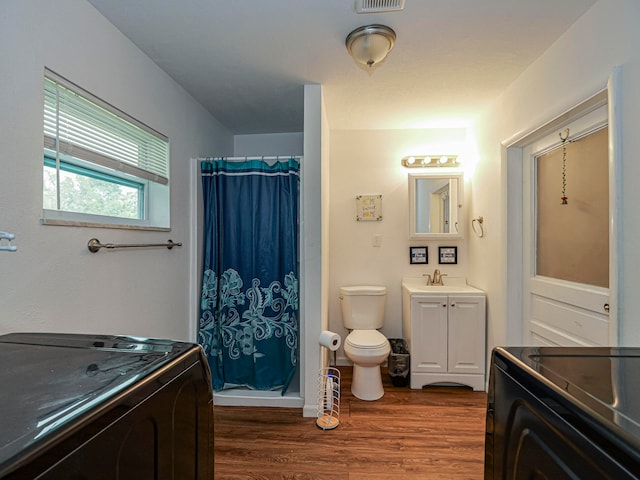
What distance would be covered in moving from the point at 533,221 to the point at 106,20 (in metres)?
2.70

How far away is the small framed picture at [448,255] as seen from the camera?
3.06m

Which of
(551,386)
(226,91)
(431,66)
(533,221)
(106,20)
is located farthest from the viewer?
(226,91)

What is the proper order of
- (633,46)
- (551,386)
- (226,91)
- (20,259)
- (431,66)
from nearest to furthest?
(551,386) → (20,259) → (633,46) → (431,66) → (226,91)

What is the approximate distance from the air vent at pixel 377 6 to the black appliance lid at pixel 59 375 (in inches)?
60.2

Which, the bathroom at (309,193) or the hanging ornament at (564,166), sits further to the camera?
the hanging ornament at (564,166)

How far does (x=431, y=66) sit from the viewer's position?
6.46 feet

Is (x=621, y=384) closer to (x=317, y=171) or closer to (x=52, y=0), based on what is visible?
(x=317, y=171)

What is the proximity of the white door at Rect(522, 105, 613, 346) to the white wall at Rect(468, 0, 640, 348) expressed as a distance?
0.43 ft

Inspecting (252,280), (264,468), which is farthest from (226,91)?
(264,468)

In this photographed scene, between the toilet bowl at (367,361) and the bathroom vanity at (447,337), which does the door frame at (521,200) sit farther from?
the toilet bowl at (367,361)

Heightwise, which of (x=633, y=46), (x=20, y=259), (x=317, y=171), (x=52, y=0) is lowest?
(x=20, y=259)

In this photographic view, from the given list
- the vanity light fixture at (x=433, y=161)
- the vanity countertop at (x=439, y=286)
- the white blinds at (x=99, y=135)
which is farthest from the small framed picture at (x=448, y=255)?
the white blinds at (x=99, y=135)

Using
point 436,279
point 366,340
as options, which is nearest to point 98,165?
point 366,340

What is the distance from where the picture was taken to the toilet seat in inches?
93.6
